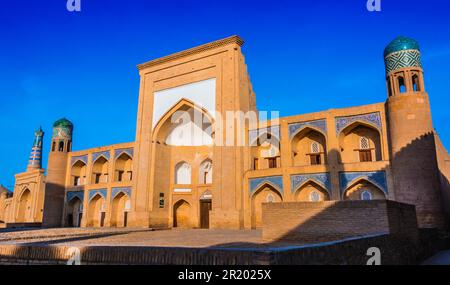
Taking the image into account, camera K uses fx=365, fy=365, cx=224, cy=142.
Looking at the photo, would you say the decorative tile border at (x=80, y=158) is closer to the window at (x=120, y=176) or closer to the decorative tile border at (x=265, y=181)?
the window at (x=120, y=176)

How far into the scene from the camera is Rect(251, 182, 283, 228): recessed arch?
1516cm

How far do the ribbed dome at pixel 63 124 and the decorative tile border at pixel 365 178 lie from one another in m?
17.6

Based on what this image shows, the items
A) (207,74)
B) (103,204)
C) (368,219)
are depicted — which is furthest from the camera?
(103,204)

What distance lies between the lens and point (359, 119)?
14141mm

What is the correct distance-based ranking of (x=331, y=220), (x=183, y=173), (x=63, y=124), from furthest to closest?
(x=63, y=124) < (x=183, y=173) < (x=331, y=220)

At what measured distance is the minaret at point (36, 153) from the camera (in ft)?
108

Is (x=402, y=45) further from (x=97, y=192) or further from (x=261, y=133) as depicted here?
(x=97, y=192)

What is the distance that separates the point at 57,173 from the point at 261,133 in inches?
541

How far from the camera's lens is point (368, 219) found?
620 cm

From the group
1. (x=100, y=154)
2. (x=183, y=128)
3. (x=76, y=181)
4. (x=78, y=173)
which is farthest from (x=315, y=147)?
(x=76, y=181)

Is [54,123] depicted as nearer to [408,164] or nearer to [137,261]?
[408,164]
